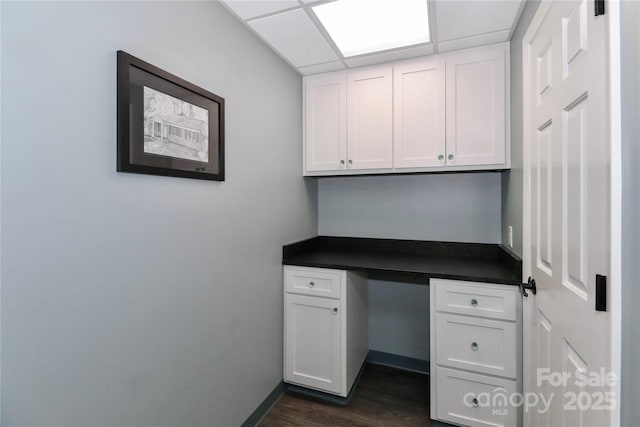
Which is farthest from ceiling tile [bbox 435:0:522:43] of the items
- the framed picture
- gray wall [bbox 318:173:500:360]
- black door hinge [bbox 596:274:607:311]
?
black door hinge [bbox 596:274:607:311]

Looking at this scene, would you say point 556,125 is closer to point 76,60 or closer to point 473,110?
point 473,110

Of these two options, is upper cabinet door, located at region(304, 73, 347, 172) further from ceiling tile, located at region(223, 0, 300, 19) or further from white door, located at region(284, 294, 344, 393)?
white door, located at region(284, 294, 344, 393)

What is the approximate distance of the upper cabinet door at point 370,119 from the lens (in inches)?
83.5

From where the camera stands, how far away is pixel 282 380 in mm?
2090

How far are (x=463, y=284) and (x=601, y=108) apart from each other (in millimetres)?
1162

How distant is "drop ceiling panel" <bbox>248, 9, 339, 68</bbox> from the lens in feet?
5.34

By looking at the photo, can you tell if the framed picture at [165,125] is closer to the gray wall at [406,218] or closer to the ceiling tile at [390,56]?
the ceiling tile at [390,56]

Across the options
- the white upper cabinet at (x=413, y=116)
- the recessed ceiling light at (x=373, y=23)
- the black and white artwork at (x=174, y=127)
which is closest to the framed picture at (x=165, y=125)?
the black and white artwork at (x=174, y=127)

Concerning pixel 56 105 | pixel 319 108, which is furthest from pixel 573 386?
pixel 319 108

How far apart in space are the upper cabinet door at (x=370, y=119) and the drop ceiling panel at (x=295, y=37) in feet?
0.92

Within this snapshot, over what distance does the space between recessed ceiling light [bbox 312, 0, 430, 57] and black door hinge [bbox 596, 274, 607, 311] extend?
1452 millimetres

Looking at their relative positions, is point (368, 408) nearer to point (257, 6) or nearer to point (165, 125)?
point (165, 125)

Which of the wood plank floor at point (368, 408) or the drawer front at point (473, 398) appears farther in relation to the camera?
the wood plank floor at point (368, 408)

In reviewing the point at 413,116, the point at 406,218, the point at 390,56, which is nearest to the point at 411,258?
the point at 406,218
